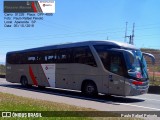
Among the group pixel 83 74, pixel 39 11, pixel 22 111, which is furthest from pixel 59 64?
pixel 22 111

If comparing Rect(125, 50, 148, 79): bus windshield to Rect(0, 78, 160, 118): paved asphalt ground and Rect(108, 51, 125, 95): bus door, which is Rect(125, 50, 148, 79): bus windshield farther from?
Rect(0, 78, 160, 118): paved asphalt ground

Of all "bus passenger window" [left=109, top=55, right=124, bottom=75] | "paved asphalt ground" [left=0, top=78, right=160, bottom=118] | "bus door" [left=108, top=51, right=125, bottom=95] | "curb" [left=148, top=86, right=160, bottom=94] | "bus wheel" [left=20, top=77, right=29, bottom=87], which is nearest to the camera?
"paved asphalt ground" [left=0, top=78, right=160, bottom=118]

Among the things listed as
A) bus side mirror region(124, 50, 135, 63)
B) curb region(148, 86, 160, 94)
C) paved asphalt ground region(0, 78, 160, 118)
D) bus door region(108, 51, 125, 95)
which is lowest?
curb region(148, 86, 160, 94)

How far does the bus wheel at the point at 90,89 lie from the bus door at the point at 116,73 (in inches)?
53.1

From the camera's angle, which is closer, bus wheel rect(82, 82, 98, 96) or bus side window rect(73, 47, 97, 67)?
bus wheel rect(82, 82, 98, 96)

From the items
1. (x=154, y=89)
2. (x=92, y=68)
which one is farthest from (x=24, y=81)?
(x=154, y=89)

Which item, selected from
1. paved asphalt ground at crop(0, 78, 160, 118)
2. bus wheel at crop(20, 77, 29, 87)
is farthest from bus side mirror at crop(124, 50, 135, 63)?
bus wheel at crop(20, 77, 29, 87)

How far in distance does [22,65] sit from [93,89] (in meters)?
9.87

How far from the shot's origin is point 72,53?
19.9 meters

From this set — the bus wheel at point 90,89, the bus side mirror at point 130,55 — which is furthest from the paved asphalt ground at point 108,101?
the bus side mirror at point 130,55

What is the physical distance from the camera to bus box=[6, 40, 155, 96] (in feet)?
53.7

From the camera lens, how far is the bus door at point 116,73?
1638 centimetres

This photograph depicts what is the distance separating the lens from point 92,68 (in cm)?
1816

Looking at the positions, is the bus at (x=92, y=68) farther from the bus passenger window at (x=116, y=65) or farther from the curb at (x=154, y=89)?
the curb at (x=154, y=89)
